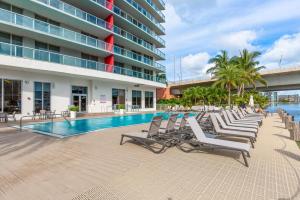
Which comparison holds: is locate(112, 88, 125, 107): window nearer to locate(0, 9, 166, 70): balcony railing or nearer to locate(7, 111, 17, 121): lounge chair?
locate(0, 9, 166, 70): balcony railing

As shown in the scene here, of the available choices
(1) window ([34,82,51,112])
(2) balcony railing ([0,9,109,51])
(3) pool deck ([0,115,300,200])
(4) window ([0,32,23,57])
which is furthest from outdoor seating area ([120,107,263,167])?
(2) balcony railing ([0,9,109,51])

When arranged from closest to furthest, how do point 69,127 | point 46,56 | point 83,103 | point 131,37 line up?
point 69,127
point 46,56
point 83,103
point 131,37

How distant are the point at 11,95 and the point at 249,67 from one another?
38835 mm

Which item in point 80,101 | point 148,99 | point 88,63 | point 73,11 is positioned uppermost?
point 73,11

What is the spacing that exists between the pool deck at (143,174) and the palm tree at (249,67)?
3283 centimetres

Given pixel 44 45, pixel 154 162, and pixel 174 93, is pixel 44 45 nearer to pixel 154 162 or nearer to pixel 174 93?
pixel 154 162

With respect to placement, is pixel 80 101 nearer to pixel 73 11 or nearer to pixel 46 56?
pixel 46 56

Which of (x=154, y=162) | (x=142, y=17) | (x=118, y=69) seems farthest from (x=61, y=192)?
(x=142, y=17)

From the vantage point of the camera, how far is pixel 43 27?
16.8 meters

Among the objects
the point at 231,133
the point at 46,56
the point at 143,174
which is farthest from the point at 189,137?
the point at 46,56

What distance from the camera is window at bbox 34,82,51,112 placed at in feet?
A: 58.4

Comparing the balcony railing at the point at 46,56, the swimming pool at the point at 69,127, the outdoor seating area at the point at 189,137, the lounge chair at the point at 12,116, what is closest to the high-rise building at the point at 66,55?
the balcony railing at the point at 46,56

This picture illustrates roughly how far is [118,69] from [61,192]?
22.3 metres

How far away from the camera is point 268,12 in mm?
16391
